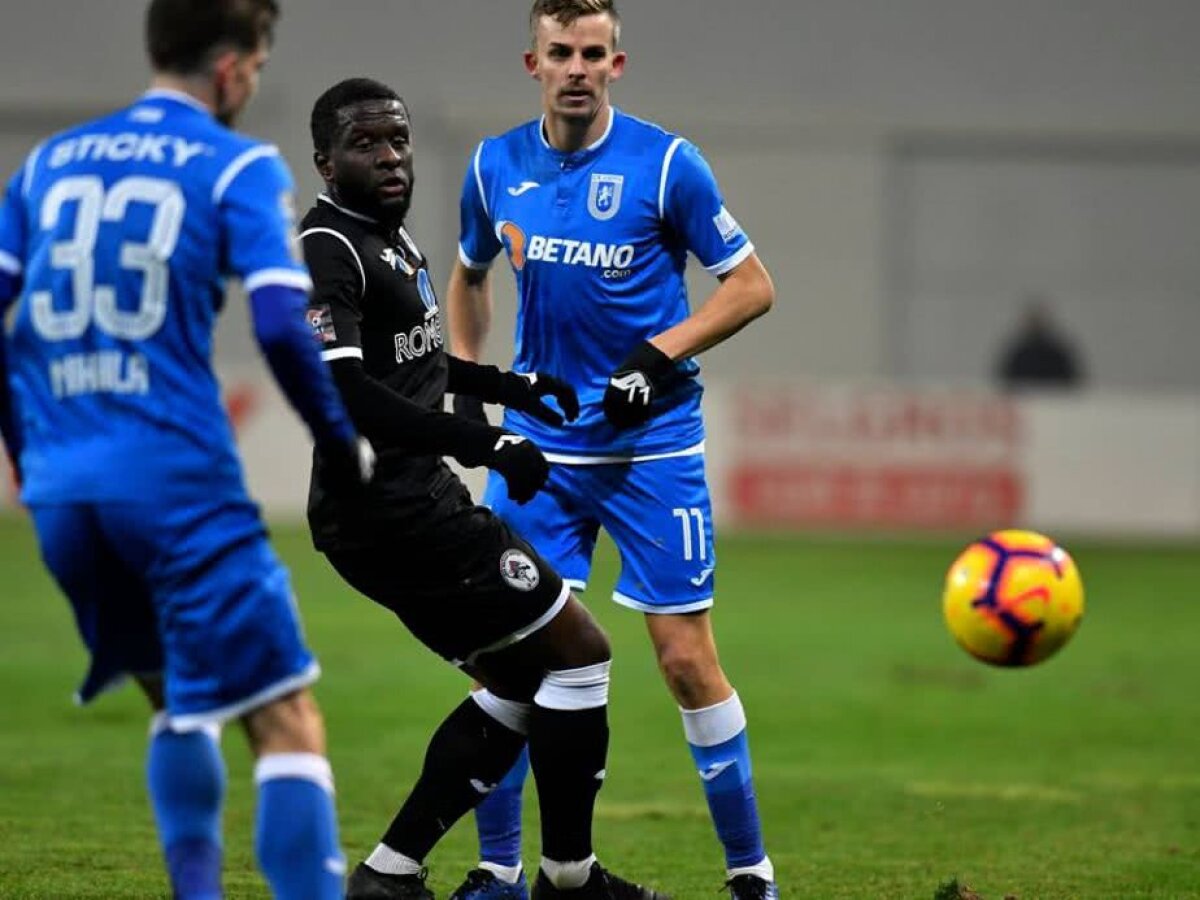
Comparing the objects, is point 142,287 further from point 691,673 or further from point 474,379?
point 691,673

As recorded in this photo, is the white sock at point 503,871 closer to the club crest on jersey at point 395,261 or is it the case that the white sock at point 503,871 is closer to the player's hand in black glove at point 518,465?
the player's hand in black glove at point 518,465

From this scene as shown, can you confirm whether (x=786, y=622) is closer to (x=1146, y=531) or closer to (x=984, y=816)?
(x=984, y=816)

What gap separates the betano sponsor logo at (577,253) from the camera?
249 inches

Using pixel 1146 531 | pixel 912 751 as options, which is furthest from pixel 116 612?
pixel 1146 531

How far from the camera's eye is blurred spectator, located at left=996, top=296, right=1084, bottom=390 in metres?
24.1

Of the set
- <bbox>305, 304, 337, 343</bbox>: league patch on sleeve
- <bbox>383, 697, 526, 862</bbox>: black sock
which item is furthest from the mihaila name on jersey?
<bbox>383, 697, 526, 862</bbox>: black sock

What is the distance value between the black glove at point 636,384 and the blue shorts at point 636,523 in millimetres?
321

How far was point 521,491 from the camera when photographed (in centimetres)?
550

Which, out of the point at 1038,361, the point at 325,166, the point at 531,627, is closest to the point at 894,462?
the point at 1038,361

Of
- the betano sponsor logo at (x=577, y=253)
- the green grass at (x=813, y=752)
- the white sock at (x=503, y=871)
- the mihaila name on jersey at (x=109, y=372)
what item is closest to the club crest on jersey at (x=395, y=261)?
the betano sponsor logo at (x=577, y=253)

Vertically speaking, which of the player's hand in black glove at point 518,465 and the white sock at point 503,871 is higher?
the player's hand in black glove at point 518,465

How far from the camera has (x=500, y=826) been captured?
6254 mm

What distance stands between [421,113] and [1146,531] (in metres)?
11.0

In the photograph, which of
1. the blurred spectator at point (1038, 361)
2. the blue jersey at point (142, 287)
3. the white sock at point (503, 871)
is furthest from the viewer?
the blurred spectator at point (1038, 361)
